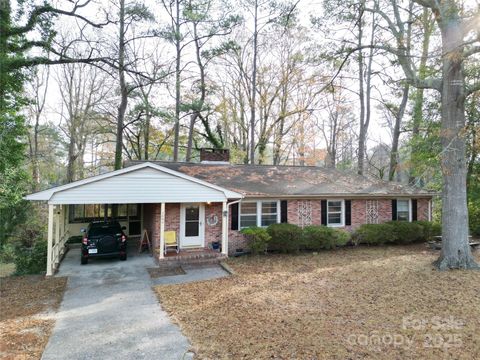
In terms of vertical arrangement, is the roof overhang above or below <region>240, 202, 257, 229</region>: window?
above

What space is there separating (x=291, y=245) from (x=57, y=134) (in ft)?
72.9

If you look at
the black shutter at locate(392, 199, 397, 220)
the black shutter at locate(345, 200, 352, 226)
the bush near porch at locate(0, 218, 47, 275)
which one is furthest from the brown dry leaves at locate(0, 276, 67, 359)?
the black shutter at locate(392, 199, 397, 220)

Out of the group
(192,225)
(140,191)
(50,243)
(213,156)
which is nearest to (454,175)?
(192,225)

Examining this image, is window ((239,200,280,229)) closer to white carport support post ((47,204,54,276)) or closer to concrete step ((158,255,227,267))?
concrete step ((158,255,227,267))

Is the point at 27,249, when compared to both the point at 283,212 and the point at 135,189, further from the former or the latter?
the point at 283,212

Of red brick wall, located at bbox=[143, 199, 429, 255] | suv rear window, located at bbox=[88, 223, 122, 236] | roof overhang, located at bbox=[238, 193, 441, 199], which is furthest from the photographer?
roof overhang, located at bbox=[238, 193, 441, 199]


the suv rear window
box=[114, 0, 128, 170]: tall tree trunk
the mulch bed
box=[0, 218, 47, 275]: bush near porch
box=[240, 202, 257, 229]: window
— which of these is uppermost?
box=[114, 0, 128, 170]: tall tree trunk

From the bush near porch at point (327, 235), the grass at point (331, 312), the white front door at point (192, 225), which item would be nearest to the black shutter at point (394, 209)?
the bush near porch at point (327, 235)

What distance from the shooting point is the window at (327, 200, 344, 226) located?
1342cm

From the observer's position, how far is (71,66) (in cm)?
2258

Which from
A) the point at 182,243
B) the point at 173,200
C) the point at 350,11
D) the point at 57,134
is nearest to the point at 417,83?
the point at 350,11

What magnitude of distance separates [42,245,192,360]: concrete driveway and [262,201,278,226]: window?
5.38 meters

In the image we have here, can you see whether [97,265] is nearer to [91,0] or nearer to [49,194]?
[49,194]

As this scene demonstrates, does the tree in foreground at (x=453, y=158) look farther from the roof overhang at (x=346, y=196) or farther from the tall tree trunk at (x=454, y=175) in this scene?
the roof overhang at (x=346, y=196)
